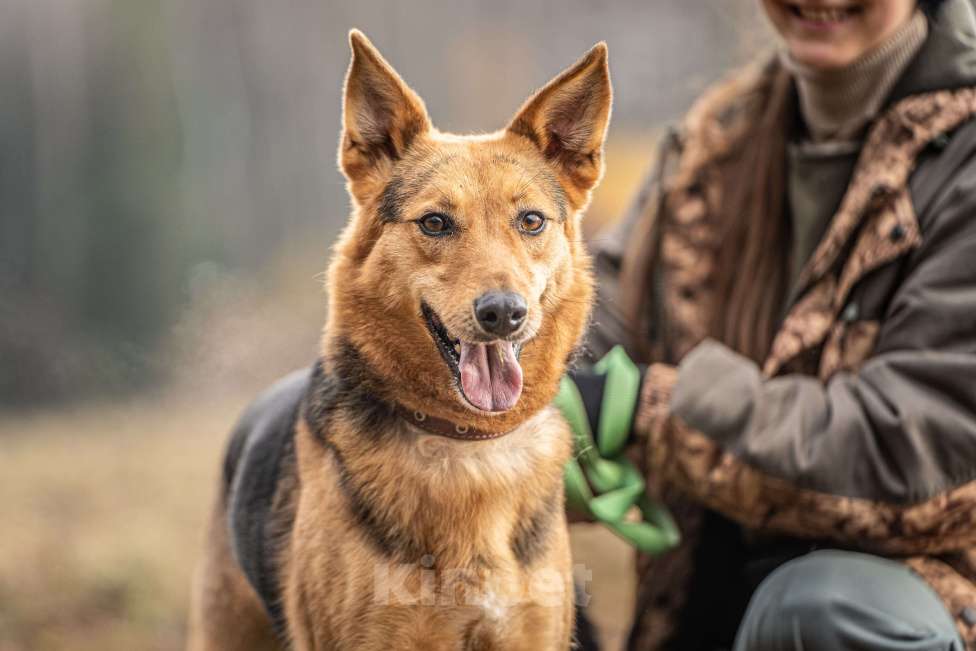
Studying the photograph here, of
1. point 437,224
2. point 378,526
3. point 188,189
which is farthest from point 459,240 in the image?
point 188,189

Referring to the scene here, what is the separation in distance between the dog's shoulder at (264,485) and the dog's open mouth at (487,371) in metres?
0.53

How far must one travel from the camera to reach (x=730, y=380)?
2.41m

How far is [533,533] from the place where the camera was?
202cm

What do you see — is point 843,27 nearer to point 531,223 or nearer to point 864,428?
point 864,428

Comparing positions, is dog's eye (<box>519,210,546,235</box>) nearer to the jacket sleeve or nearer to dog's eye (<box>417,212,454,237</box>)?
dog's eye (<box>417,212,454,237</box>)

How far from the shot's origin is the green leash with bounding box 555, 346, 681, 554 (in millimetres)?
2357

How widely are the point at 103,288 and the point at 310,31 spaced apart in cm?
204

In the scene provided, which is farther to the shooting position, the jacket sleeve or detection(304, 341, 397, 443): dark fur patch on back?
the jacket sleeve

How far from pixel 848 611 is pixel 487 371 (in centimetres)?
104

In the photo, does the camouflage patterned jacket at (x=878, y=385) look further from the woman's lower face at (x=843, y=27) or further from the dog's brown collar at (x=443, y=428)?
the dog's brown collar at (x=443, y=428)

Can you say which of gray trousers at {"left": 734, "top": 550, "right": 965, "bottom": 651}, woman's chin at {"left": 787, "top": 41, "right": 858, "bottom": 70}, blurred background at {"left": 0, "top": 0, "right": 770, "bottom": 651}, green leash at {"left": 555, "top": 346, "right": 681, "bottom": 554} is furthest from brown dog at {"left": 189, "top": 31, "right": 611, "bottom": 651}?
blurred background at {"left": 0, "top": 0, "right": 770, "bottom": 651}

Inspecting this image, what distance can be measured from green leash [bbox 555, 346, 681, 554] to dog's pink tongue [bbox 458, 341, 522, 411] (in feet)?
1.65

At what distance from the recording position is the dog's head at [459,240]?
185 cm

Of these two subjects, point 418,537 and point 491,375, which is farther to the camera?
point 418,537
